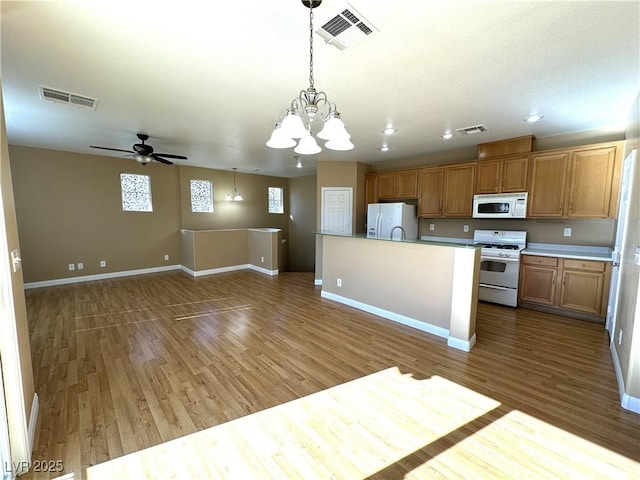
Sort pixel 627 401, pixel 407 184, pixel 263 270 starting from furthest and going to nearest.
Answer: pixel 263 270 → pixel 407 184 → pixel 627 401

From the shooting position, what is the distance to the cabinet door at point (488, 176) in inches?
172

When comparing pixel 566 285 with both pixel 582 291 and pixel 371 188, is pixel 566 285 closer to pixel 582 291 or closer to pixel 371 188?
pixel 582 291

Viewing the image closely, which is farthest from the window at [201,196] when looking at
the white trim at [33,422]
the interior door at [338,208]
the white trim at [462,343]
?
the white trim at [462,343]

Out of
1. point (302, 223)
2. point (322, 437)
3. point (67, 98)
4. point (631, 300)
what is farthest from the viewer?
point (302, 223)

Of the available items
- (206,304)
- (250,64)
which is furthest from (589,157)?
(206,304)

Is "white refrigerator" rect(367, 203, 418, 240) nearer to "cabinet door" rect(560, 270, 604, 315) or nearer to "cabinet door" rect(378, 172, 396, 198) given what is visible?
"cabinet door" rect(378, 172, 396, 198)

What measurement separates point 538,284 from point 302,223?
20.8ft

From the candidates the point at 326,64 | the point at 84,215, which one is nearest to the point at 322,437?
the point at 326,64

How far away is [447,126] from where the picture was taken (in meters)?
3.65

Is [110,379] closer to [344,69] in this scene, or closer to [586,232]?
[344,69]

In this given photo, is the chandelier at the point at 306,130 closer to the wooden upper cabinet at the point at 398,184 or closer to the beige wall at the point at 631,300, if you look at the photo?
the beige wall at the point at 631,300

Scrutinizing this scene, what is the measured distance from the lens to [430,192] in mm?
5145

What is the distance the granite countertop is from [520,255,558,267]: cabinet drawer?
6 centimetres

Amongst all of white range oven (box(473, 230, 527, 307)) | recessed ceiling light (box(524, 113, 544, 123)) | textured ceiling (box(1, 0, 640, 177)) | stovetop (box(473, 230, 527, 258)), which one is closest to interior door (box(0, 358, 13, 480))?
textured ceiling (box(1, 0, 640, 177))
